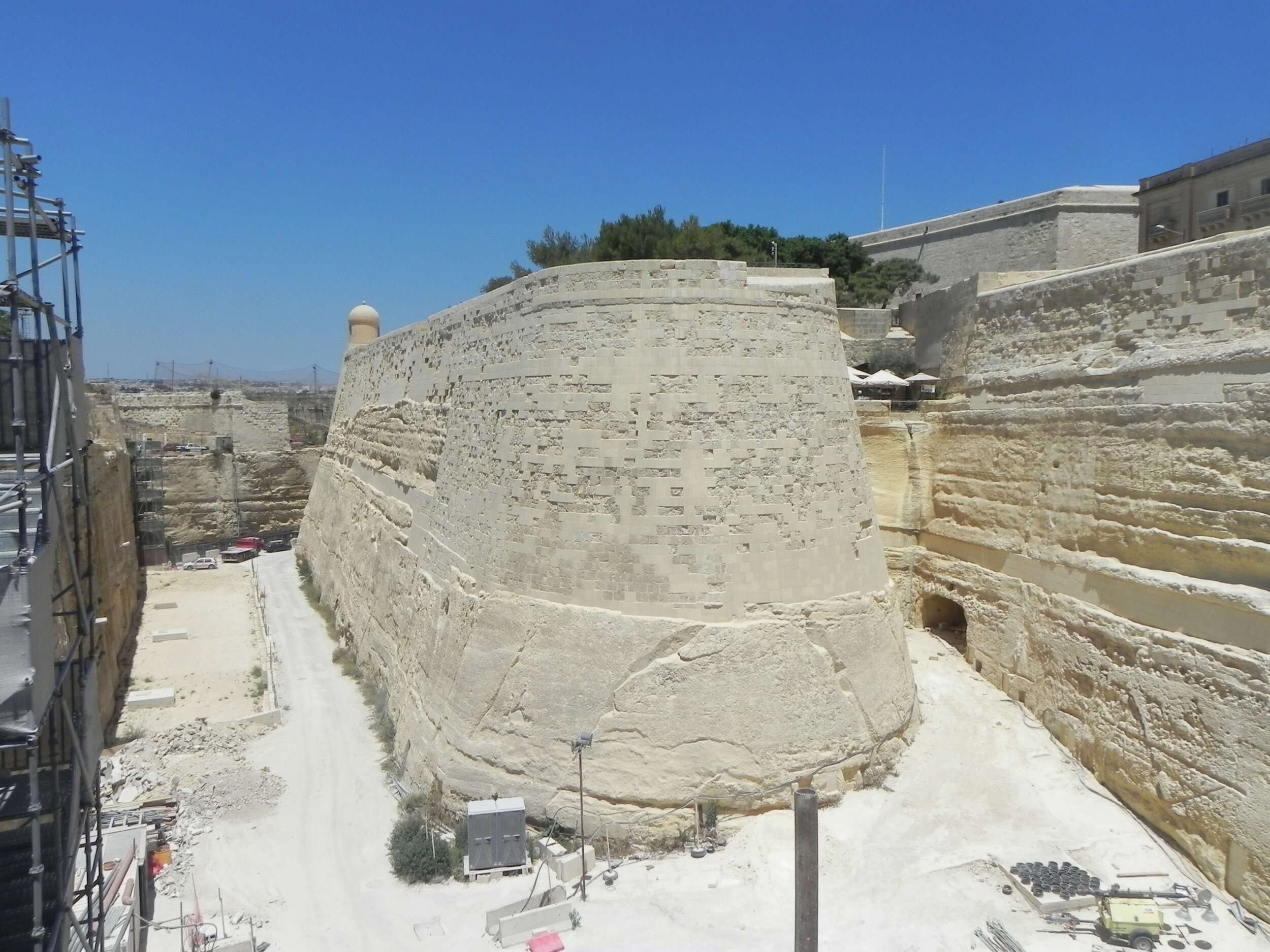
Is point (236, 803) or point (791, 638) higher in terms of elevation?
point (791, 638)

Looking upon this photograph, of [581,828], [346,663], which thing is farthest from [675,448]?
[346,663]

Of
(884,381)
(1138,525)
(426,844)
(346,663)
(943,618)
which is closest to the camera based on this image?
(426,844)

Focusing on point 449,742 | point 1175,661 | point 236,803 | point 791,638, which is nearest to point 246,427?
point 236,803

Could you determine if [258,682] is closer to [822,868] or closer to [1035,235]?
[822,868]

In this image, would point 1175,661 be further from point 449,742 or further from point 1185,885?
point 449,742

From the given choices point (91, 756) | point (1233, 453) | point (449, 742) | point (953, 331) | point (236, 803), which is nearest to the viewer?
point (91, 756)

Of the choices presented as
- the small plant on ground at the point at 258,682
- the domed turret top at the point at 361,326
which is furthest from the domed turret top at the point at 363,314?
the small plant on ground at the point at 258,682

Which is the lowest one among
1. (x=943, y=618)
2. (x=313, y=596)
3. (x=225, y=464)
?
(x=313, y=596)
